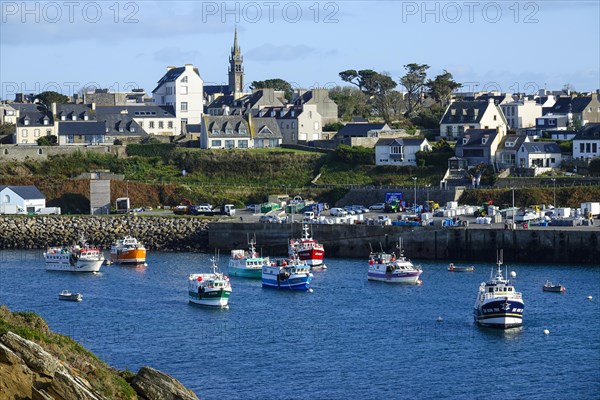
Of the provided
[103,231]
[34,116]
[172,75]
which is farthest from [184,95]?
[103,231]

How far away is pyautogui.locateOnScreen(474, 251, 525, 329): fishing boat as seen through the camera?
48656mm

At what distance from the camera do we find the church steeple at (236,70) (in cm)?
13712

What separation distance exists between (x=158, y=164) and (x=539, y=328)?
172 ft

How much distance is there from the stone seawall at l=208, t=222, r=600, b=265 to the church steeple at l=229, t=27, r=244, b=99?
61652mm

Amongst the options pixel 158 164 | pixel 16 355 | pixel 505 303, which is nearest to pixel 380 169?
pixel 158 164

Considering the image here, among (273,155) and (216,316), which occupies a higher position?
(273,155)

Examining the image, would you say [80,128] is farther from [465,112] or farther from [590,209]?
[590,209]

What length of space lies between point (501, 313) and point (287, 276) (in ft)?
45.1

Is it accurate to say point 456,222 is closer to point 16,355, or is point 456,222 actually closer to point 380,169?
point 380,169

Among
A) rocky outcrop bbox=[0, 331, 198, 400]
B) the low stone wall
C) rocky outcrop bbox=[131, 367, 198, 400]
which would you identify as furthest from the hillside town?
rocky outcrop bbox=[0, 331, 198, 400]

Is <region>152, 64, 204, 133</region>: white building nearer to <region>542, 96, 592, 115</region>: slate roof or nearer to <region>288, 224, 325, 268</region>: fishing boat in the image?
<region>542, 96, 592, 115</region>: slate roof

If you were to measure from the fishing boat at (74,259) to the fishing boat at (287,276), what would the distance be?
11293mm

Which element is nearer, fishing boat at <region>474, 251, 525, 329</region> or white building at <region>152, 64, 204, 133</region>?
fishing boat at <region>474, 251, 525, 329</region>

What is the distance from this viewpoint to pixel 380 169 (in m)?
90.7
